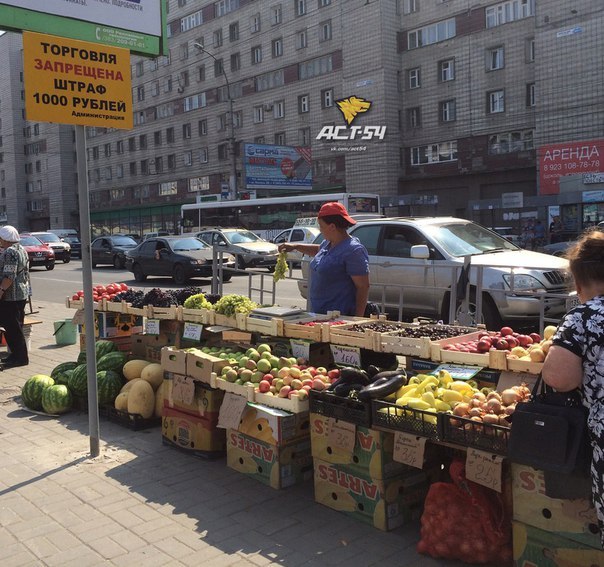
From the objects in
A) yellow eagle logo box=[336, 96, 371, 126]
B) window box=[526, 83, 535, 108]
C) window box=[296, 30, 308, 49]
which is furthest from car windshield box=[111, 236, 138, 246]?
window box=[296, 30, 308, 49]

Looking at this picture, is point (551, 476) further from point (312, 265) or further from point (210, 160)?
point (210, 160)

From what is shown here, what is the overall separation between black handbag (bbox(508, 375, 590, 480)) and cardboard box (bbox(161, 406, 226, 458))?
107 inches

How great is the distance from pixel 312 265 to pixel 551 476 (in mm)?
3437

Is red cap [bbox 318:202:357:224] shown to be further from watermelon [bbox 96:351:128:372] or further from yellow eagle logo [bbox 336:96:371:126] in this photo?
yellow eagle logo [bbox 336:96:371:126]

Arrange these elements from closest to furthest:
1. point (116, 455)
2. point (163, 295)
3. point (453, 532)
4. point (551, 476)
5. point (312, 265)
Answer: point (551, 476) → point (453, 532) → point (116, 455) → point (312, 265) → point (163, 295)

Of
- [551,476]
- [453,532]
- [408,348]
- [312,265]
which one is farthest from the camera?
[312,265]

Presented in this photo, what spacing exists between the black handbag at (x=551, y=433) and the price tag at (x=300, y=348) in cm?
245

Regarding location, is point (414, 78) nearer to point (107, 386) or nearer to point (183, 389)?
point (107, 386)

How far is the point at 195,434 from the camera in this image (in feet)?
16.8

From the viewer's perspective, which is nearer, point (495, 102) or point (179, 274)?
point (179, 274)

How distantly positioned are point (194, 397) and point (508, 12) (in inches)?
1464

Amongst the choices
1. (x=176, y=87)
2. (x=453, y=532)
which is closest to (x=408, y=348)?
(x=453, y=532)

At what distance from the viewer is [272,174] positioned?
43.7 meters

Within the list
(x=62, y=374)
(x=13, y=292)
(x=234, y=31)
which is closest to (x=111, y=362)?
(x=62, y=374)
